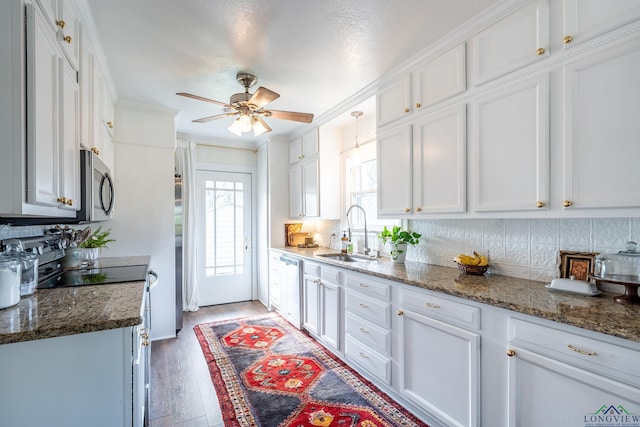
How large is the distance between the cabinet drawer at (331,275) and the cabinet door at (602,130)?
1714mm

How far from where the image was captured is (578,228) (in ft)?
5.55

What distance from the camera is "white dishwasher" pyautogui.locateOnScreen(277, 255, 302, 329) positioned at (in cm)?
349

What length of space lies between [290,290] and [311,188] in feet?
4.08

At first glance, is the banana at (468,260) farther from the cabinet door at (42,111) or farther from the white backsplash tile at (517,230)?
the cabinet door at (42,111)

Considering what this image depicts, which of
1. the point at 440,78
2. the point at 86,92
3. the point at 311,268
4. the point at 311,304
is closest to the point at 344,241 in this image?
the point at 311,268

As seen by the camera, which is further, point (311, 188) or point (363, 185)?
point (311, 188)

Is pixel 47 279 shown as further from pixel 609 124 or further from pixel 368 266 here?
pixel 609 124

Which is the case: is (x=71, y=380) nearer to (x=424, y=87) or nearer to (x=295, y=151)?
(x=424, y=87)

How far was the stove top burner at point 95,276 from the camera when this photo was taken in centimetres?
174

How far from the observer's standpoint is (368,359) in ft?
7.74

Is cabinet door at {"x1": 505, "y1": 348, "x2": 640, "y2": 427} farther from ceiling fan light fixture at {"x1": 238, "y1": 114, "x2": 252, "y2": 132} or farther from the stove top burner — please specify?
ceiling fan light fixture at {"x1": 238, "y1": 114, "x2": 252, "y2": 132}

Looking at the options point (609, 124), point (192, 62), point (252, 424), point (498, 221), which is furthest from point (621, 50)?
point (252, 424)

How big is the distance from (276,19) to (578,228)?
2062 mm

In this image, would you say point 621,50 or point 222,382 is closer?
point 621,50
